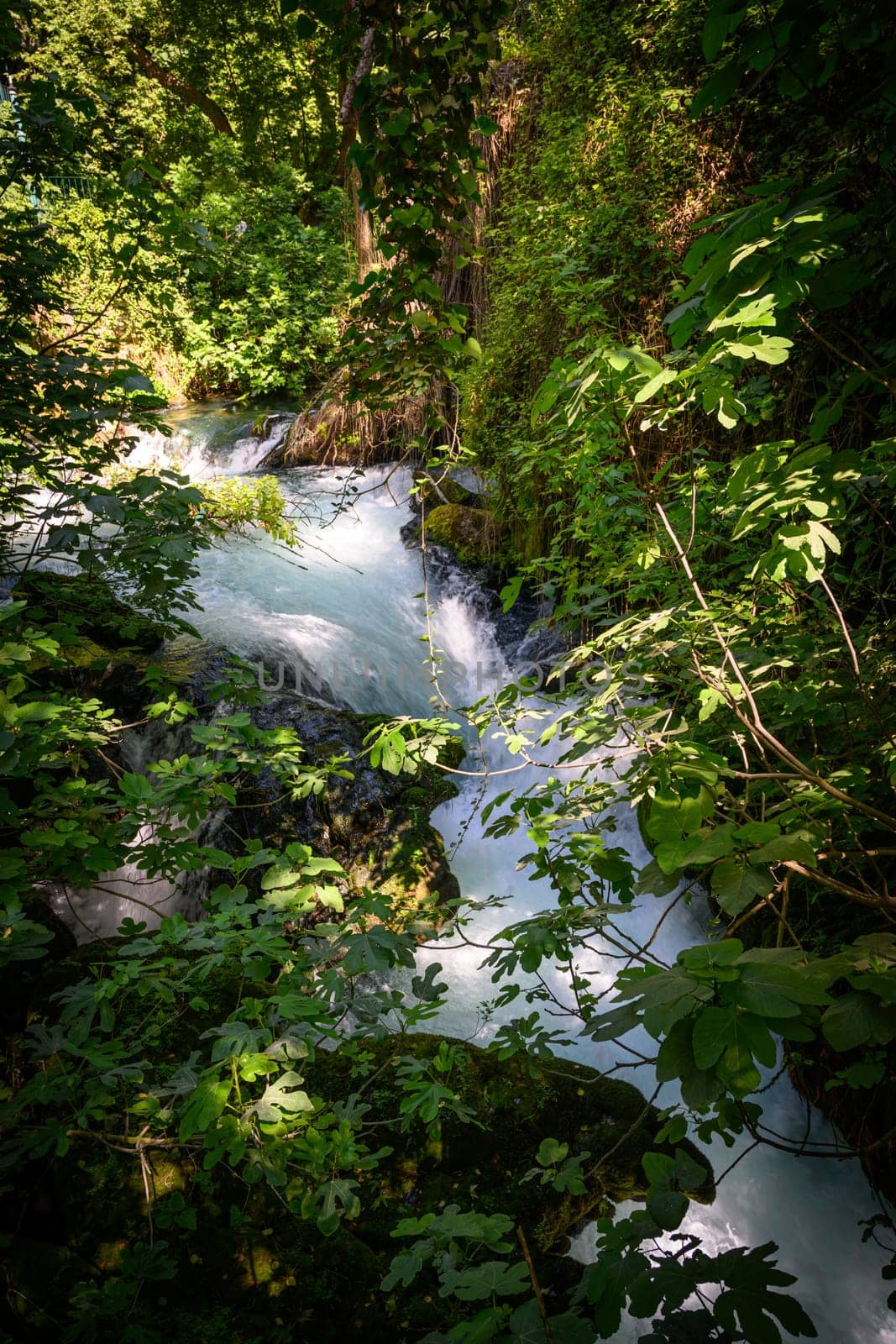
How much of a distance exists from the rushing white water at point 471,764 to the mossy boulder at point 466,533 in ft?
1.18

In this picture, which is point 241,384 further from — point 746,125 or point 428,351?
point 428,351

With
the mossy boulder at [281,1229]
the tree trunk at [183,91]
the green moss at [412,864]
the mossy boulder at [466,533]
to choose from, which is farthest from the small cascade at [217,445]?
the mossy boulder at [281,1229]

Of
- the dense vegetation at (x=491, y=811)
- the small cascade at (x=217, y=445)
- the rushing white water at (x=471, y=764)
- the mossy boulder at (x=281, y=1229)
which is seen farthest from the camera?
the small cascade at (x=217, y=445)

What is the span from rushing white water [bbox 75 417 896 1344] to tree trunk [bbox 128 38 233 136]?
344 inches

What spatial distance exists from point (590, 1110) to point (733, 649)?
1.81m

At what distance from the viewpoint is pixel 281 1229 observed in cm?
179

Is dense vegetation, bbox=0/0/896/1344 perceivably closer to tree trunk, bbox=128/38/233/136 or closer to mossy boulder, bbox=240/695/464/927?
mossy boulder, bbox=240/695/464/927

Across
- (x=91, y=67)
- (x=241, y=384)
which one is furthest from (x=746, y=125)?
(x=91, y=67)

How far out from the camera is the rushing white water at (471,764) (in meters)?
2.32

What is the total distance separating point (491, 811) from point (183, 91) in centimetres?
1641

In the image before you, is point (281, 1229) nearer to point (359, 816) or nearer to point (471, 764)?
point (359, 816)

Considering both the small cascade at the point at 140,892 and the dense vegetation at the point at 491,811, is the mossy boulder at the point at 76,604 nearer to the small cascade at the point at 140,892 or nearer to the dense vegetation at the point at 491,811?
the dense vegetation at the point at 491,811

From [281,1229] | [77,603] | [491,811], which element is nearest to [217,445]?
[77,603]

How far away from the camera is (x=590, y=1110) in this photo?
2.38 meters
